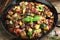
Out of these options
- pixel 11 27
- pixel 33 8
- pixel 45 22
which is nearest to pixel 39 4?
pixel 33 8

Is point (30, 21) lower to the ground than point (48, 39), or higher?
higher

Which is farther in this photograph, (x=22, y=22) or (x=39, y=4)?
(x=39, y=4)

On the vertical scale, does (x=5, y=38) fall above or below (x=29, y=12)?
below

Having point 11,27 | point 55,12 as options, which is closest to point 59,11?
point 55,12

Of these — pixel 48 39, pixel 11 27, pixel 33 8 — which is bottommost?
pixel 48 39

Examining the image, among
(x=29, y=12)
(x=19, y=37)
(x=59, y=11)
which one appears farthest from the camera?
(x=59, y=11)

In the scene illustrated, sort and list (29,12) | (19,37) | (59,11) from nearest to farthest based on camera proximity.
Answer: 1. (19,37)
2. (29,12)
3. (59,11)

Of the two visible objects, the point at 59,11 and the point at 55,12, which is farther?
the point at 59,11

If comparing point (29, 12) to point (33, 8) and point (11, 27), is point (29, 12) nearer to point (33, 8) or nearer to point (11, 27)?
point (33, 8)

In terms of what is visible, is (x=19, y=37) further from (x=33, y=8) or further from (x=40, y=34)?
(x=33, y=8)
